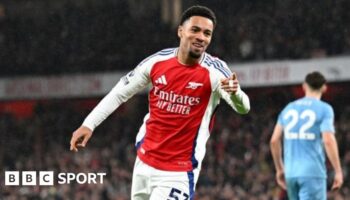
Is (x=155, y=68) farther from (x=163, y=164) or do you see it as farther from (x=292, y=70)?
(x=292, y=70)

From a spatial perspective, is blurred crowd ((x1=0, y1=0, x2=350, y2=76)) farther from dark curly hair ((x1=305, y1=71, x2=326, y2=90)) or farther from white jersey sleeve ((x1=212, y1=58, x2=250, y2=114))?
white jersey sleeve ((x1=212, y1=58, x2=250, y2=114))

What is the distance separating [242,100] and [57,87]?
18012 mm

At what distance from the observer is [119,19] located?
951 inches

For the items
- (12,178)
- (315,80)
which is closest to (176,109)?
(315,80)

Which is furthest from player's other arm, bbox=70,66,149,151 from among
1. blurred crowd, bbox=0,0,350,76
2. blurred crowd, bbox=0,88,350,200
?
blurred crowd, bbox=0,0,350,76

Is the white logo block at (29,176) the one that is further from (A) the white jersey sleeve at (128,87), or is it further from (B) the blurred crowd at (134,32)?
(B) the blurred crowd at (134,32)

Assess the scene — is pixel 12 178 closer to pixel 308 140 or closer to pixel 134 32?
pixel 308 140

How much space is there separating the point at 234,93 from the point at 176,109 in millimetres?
487

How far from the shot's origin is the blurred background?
60.0 ft

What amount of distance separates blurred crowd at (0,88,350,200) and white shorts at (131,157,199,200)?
7097 millimetres

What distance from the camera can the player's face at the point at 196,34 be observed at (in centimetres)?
538

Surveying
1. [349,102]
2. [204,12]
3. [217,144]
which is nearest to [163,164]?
[204,12]

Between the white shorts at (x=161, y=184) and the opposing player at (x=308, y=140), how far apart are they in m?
2.24

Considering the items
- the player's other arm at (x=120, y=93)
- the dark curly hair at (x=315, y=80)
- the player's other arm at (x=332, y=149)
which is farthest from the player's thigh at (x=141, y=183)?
the dark curly hair at (x=315, y=80)
